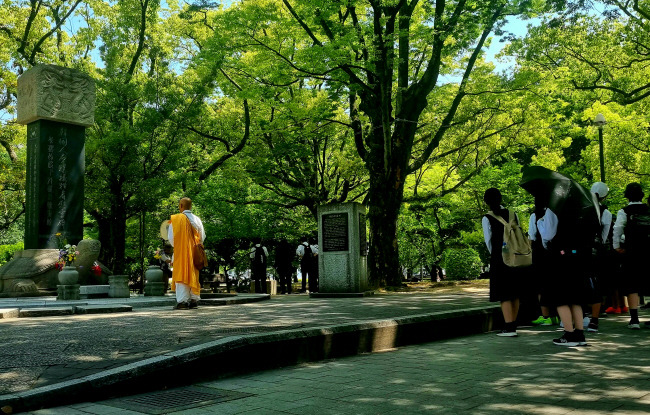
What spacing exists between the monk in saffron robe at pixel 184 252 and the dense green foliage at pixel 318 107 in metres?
5.99

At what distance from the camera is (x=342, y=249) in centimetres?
1472

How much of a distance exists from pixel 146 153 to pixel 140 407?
16526 millimetres

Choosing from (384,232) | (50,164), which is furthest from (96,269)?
(384,232)

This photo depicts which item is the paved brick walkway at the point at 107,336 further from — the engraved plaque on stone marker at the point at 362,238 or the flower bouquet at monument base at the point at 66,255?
the engraved plaque on stone marker at the point at 362,238

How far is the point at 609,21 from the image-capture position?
694 inches

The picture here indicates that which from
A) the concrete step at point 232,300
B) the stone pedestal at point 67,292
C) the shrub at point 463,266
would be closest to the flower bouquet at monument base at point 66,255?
the stone pedestal at point 67,292

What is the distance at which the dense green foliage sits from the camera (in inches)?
644

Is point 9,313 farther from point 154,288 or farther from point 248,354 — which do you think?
point 248,354

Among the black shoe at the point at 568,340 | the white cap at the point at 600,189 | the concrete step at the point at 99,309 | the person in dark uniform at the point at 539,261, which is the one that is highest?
the white cap at the point at 600,189

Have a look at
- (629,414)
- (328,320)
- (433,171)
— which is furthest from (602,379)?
(433,171)

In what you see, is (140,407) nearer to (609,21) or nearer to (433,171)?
(609,21)

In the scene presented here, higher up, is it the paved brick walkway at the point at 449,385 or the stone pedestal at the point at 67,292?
the stone pedestal at the point at 67,292

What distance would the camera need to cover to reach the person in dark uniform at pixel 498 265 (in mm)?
7703

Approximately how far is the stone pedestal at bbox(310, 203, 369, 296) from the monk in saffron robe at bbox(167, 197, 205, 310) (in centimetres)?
474
